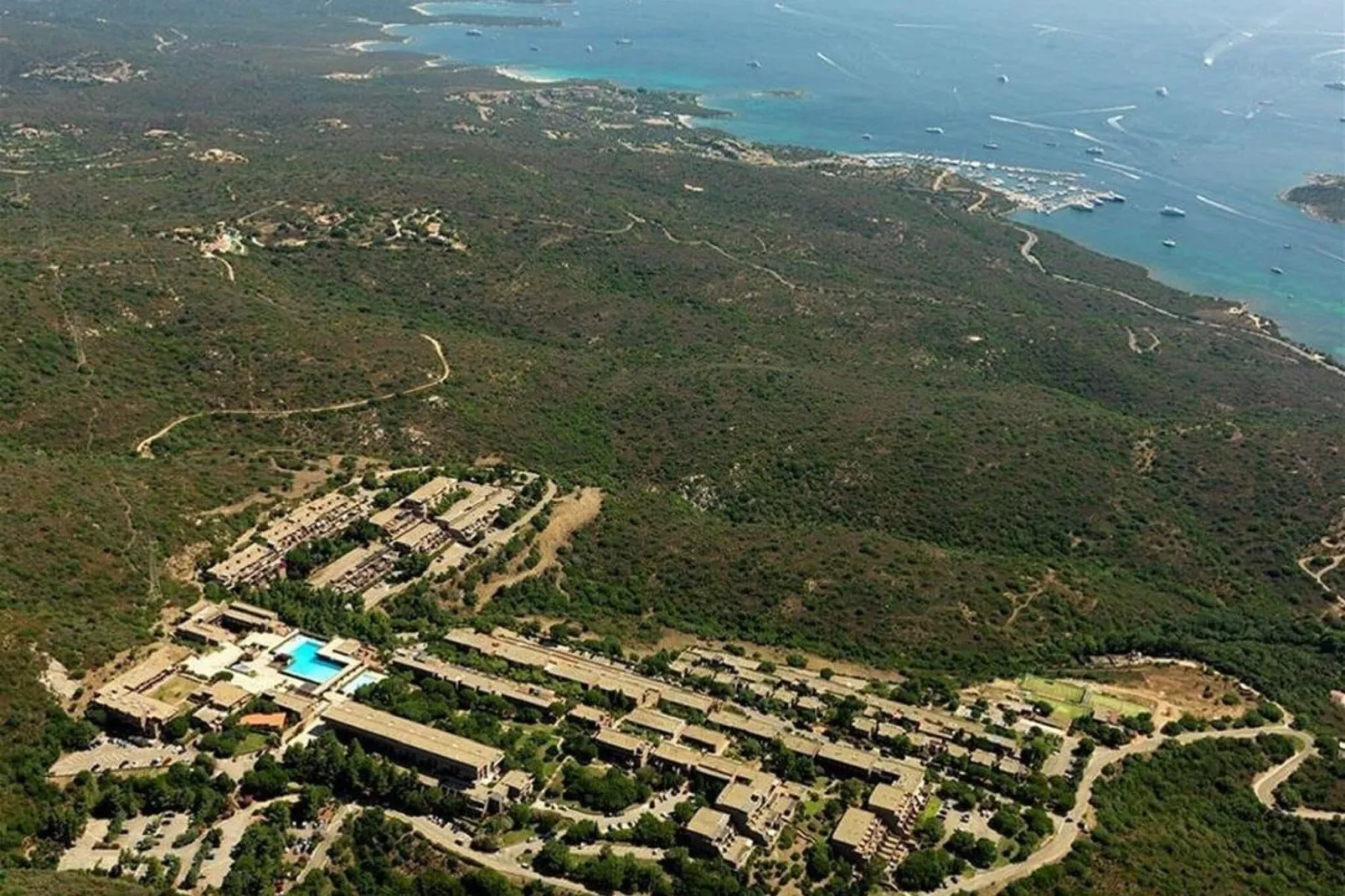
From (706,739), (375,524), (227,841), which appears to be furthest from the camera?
(375,524)

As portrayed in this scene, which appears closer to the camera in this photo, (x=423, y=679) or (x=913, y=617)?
(x=423, y=679)

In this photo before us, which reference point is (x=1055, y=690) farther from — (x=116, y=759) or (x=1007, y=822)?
(x=116, y=759)

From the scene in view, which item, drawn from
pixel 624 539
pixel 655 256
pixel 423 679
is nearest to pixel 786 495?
pixel 624 539

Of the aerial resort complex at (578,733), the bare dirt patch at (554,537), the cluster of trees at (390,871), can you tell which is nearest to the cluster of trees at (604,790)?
the aerial resort complex at (578,733)

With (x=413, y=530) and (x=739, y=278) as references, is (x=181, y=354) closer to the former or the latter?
(x=413, y=530)

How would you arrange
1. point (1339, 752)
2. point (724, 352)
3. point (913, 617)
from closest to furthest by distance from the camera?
point (1339, 752) → point (913, 617) → point (724, 352)

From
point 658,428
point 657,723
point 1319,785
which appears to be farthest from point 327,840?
point 658,428

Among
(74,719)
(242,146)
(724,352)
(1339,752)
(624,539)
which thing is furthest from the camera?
(242,146)

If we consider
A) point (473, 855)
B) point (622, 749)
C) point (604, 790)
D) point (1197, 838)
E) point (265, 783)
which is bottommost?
point (1197, 838)
